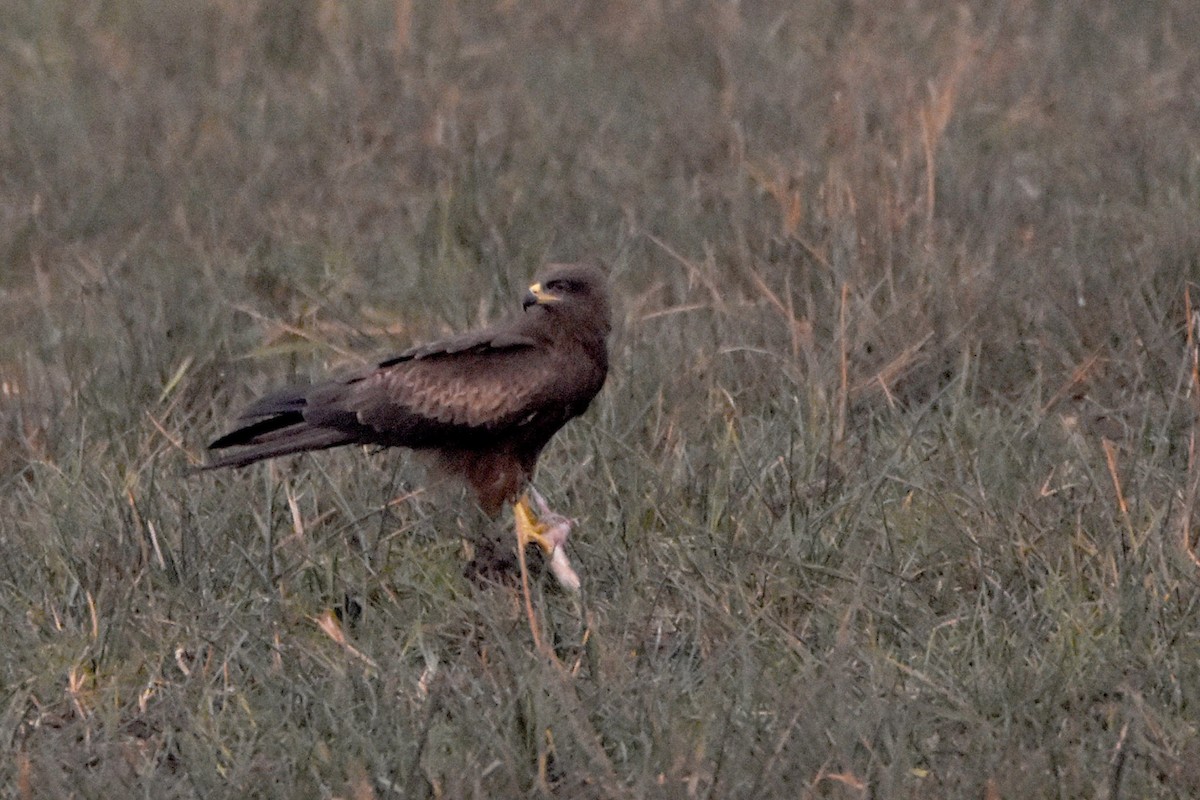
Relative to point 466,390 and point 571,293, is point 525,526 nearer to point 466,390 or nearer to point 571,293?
point 466,390

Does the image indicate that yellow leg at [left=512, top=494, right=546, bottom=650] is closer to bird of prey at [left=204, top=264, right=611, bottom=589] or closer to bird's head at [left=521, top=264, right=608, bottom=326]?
bird of prey at [left=204, top=264, right=611, bottom=589]

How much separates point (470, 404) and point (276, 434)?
1.64 ft

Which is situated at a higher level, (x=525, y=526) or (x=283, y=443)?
(x=283, y=443)

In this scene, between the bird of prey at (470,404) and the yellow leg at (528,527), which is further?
the bird of prey at (470,404)

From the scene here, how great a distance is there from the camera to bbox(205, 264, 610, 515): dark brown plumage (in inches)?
201

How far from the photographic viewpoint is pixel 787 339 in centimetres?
609

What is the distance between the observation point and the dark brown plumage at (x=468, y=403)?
16.8 ft

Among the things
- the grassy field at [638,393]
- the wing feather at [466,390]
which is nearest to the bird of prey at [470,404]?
the wing feather at [466,390]

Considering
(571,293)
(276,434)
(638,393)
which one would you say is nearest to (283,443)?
(276,434)

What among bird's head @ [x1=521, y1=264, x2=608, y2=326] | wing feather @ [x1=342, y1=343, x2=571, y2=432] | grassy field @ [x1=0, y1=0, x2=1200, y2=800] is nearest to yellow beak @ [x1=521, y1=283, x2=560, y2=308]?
bird's head @ [x1=521, y1=264, x2=608, y2=326]

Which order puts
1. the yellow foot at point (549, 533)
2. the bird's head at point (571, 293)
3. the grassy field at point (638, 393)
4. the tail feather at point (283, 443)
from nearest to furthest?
the grassy field at point (638, 393)
the yellow foot at point (549, 533)
the tail feather at point (283, 443)
the bird's head at point (571, 293)

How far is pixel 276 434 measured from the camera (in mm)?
5207

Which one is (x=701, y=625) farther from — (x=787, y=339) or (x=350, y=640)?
(x=787, y=339)

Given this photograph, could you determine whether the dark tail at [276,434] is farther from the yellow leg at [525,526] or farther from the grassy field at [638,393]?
the yellow leg at [525,526]
